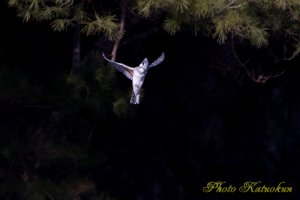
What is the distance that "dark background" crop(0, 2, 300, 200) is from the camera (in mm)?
1887

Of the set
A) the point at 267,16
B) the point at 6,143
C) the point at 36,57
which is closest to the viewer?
the point at 267,16

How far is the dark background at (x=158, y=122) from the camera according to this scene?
189 centimetres

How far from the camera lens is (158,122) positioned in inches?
98.8

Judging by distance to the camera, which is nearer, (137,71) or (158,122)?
(137,71)

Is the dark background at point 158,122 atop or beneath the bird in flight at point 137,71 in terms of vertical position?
beneath

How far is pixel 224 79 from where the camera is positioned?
8.36 ft

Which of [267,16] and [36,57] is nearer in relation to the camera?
[267,16]

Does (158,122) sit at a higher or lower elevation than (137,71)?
lower

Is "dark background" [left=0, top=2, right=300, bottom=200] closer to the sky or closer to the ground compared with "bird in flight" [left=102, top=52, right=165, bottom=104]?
closer to the ground

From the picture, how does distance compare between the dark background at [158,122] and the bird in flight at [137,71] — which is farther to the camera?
the dark background at [158,122]

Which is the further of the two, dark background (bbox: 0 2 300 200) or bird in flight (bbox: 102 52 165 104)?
dark background (bbox: 0 2 300 200)

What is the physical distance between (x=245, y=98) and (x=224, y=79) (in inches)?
7.6

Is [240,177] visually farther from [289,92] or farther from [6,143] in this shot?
[6,143]

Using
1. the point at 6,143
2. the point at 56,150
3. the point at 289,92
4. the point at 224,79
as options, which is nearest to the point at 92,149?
the point at 56,150
